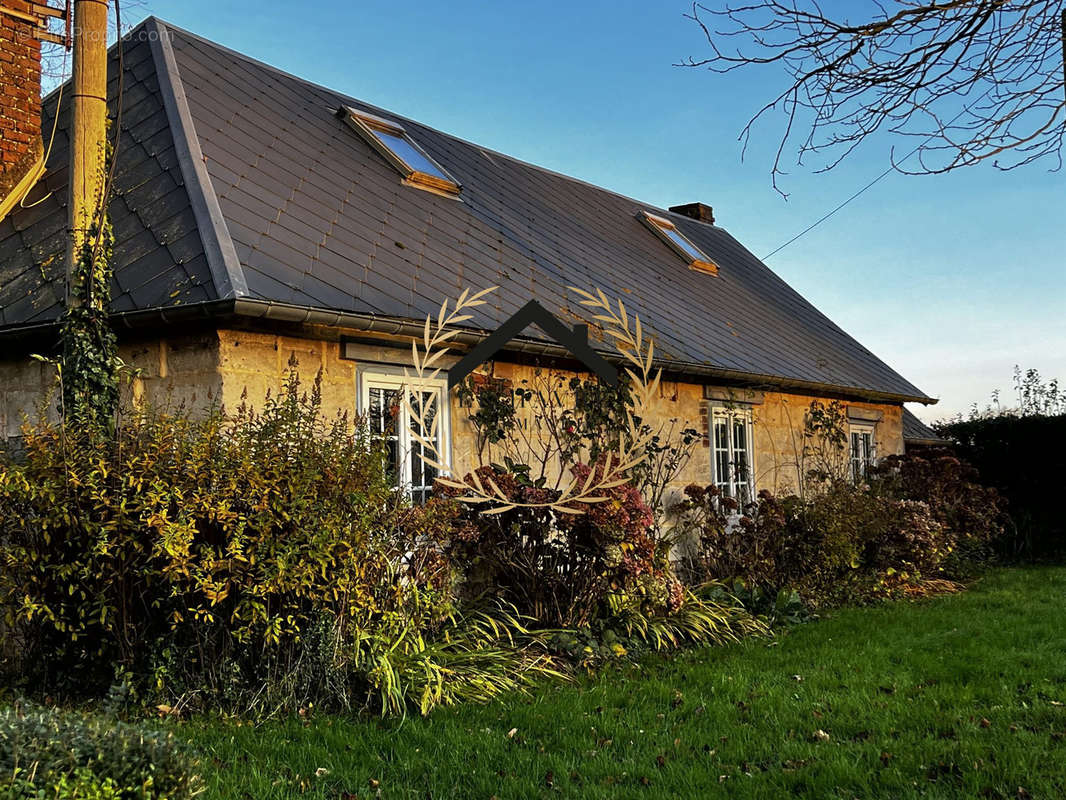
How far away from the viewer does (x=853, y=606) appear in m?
9.46

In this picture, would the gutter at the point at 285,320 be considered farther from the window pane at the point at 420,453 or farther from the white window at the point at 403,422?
the window pane at the point at 420,453

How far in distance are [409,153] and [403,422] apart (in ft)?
16.5

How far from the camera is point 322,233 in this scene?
7.98 m

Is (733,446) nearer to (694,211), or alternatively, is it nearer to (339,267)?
(339,267)

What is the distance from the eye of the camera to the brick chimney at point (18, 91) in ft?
26.4

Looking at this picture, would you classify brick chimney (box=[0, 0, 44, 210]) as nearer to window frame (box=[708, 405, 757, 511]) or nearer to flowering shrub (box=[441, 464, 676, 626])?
flowering shrub (box=[441, 464, 676, 626])

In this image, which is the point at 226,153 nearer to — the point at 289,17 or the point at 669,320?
the point at 289,17

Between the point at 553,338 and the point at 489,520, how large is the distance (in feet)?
6.94

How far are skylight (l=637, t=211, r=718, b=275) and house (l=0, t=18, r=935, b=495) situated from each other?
24 cm

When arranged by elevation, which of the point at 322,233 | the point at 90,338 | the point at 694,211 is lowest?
the point at 90,338

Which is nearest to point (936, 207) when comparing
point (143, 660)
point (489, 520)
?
point (489, 520)

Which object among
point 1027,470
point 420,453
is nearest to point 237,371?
point 420,453

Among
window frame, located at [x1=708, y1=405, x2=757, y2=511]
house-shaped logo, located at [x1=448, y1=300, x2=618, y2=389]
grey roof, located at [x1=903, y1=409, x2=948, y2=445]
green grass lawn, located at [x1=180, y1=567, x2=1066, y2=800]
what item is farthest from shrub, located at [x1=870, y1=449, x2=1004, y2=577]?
green grass lawn, located at [x1=180, y1=567, x2=1066, y2=800]

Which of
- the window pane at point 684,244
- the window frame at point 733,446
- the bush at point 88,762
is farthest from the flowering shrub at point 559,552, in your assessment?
the window pane at point 684,244
